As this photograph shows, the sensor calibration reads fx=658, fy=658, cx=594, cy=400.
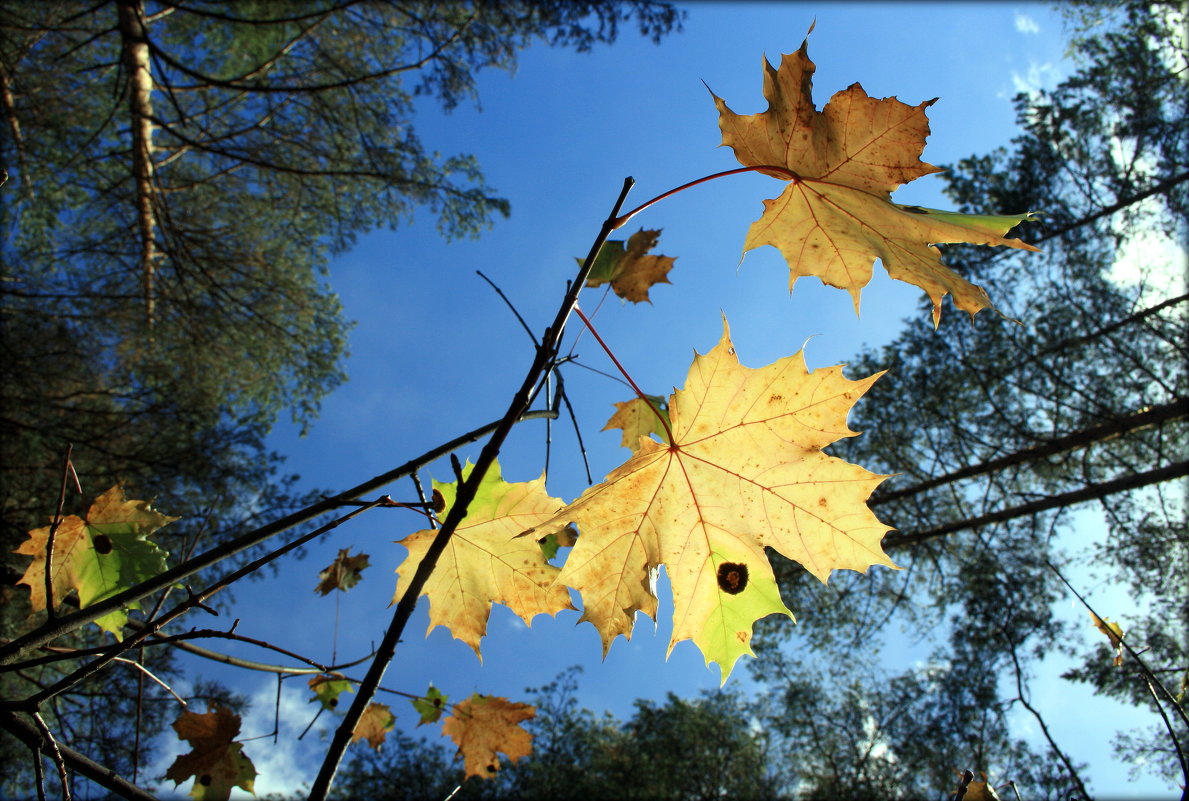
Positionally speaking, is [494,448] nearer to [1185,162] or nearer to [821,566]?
[821,566]

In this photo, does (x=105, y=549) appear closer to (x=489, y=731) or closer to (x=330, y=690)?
(x=330, y=690)

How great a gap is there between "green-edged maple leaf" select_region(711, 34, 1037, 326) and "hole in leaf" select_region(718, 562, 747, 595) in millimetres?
498

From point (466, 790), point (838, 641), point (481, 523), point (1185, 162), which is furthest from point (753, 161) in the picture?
point (466, 790)

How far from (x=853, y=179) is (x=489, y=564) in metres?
0.96

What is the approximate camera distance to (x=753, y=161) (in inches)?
44.4

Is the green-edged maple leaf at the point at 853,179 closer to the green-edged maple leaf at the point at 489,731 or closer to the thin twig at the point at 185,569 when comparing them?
the thin twig at the point at 185,569

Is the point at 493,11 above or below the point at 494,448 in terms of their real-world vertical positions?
above

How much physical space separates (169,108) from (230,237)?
1.83 metres

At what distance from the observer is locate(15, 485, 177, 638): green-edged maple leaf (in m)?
1.39

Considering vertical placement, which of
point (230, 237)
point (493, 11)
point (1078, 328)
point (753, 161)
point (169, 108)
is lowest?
point (753, 161)

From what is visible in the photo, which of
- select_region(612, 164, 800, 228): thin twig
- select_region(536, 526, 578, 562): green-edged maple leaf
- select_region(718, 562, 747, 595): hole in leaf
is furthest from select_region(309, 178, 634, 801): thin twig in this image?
select_region(536, 526, 578, 562): green-edged maple leaf

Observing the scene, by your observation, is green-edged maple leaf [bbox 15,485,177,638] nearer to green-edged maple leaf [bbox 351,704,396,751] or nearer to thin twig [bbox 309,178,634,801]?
thin twig [bbox 309,178,634,801]

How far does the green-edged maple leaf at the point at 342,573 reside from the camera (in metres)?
1.90

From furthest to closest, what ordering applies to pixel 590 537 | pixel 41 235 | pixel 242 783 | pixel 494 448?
pixel 41 235
pixel 242 783
pixel 590 537
pixel 494 448
